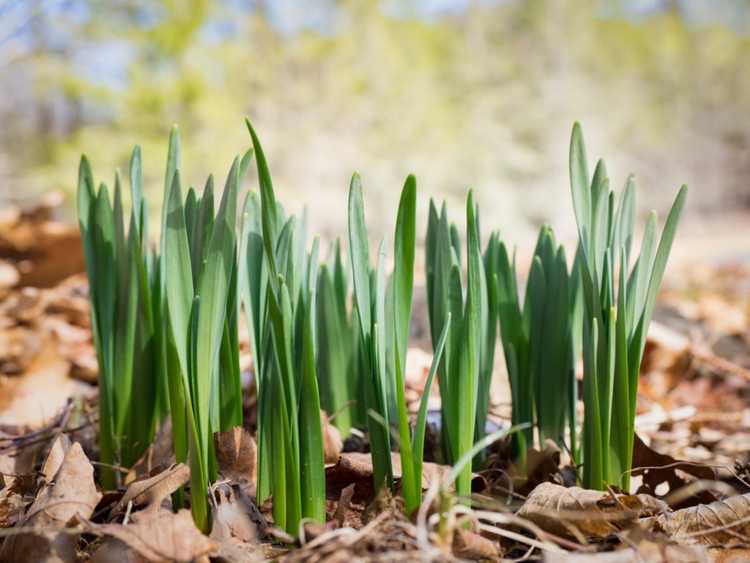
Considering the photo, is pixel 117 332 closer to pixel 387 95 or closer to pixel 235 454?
pixel 235 454

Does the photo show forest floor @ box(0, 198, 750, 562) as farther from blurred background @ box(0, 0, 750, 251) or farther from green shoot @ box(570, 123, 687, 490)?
blurred background @ box(0, 0, 750, 251)

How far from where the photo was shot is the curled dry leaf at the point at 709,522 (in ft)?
2.11

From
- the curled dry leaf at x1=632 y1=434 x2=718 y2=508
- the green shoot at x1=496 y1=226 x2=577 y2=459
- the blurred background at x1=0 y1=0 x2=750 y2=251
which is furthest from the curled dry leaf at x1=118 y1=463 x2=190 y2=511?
the blurred background at x1=0 y1=0 x2=750 y2=251

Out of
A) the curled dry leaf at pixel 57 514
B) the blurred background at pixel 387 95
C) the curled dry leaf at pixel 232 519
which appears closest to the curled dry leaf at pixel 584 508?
the curled dry leaf at pixel 232 519

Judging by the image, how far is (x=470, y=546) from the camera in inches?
22.9

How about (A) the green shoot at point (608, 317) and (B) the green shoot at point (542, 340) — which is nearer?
(A) the green shoot at point (608, 317)

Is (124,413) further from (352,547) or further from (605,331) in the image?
(605,331)

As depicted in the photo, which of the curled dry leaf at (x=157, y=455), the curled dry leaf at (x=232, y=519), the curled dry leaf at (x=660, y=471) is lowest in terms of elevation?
the curled dry leaf at (x=660, y=471)

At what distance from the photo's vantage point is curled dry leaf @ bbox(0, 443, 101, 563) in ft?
1.88

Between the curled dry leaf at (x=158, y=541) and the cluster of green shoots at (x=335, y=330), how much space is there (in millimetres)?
80

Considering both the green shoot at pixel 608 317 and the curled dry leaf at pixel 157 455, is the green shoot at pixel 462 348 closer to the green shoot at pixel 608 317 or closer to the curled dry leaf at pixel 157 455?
the green shoot at pixel 608 317

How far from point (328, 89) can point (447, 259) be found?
11.2 meters

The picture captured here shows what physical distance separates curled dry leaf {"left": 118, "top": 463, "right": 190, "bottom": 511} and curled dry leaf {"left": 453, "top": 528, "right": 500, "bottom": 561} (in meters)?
0.29

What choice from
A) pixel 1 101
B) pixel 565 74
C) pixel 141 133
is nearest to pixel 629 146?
pixel 565 74
